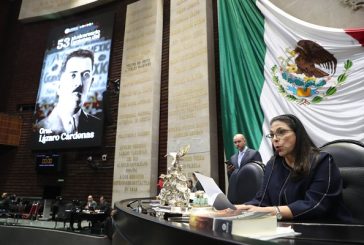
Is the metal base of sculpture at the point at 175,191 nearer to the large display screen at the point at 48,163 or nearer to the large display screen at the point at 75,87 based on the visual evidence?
the large display screen at the point at 75,87

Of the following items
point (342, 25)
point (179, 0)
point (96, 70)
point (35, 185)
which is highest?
point (179, 0)

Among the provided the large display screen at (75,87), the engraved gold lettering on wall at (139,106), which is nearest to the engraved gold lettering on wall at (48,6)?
the large display screen at (75,87)

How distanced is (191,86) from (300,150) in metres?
4.43

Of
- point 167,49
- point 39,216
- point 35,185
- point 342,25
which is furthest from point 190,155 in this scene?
point 35,185

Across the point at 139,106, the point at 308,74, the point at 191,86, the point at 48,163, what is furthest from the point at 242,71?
the point at 48,163

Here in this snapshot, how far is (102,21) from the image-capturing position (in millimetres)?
7723

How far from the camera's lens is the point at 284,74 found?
14.9ft

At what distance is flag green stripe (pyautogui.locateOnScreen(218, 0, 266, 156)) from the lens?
462 cm

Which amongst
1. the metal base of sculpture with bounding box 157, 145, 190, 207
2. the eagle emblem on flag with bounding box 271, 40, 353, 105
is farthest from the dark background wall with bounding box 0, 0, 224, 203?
the metal base of sculpture with bounding box 157, 145, 190, 207

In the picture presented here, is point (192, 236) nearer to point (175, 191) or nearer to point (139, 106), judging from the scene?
point (175, 191)

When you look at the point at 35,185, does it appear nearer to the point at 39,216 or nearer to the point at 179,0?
the point at 39,216

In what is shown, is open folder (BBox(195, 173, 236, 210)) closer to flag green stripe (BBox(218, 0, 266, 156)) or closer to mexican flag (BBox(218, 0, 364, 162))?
mexican flag (BBox(218, 0, 364, 162))

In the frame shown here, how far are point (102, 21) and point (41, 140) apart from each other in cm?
334

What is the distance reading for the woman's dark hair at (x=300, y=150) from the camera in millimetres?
1293
